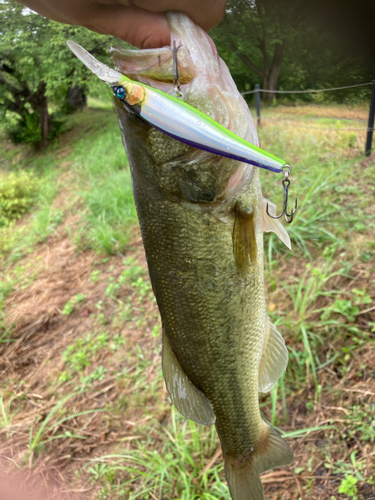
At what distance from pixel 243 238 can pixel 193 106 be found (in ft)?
1.44

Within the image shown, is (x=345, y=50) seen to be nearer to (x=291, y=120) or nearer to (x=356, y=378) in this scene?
(x=356, y=378)

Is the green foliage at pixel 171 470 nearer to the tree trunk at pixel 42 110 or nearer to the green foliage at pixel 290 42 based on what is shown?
the green foliage at pixel 290 42

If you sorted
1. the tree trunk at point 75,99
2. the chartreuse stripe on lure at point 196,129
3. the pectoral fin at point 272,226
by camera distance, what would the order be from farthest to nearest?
1. the tree trunk at point 75,99
2. the pectoral fin at point 272,226
3. the chartreuse stripe on lure at point 196,129

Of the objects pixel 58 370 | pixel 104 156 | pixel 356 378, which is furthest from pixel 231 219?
pixel 104 156

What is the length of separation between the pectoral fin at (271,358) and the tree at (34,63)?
10316 mm

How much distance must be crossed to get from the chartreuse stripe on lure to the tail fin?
1240mm

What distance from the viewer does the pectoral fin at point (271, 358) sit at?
133 centimetres

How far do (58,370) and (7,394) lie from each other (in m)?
0.55

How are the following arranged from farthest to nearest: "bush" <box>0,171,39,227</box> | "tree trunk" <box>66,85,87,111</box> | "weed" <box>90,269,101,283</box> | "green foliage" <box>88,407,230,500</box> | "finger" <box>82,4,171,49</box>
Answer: "tree trunk" <box>66,85,87,111</box> → "bush" <box>0,171,39,227</box> → "weed" <box>90,269,101,283</box> → "green foliage" <box>88,407,230,500</box> → "finger" <box>82,4,171,49</box>

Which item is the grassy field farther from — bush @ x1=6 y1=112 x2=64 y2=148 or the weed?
bush @ x1=6 y1=112 x2=64 y2=148

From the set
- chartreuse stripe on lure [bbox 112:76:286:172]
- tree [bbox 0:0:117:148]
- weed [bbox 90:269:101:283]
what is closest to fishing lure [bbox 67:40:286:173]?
chartreuse stripe on lure [bbox 112:76:286:172]

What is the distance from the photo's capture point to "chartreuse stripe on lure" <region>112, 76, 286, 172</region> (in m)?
0.64

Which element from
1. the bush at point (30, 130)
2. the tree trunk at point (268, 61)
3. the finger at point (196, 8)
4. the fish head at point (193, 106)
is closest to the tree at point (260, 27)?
the tree trunk at point (268, 61)

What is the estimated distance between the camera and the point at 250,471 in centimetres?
133
